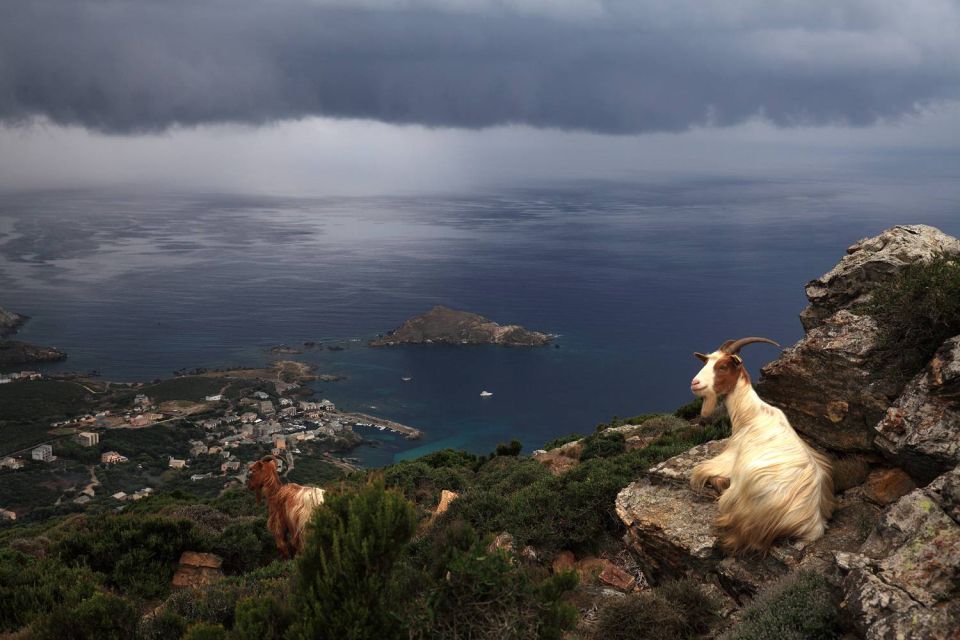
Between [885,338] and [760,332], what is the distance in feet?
453

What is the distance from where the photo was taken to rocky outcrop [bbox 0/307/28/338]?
136 meters

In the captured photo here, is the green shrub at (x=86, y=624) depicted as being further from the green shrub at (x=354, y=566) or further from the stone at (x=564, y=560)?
the stone at (x=564, y=560)

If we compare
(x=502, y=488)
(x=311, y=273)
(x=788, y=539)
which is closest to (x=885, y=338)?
(x=788, y=539)

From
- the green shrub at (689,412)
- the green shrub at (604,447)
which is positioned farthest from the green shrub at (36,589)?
the green shrub at (689,412)

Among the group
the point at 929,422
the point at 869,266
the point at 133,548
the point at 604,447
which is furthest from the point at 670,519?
the point at 604,447

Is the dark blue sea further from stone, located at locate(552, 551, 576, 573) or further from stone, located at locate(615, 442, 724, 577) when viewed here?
stone, located at locate(615, 442, 724, 577)

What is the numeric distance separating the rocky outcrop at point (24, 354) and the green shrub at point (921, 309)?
138 m

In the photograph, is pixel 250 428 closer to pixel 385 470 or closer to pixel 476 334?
pixel 476 334

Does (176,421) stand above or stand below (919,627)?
below

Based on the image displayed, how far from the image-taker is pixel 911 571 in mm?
4926

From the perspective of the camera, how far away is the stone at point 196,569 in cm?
1102

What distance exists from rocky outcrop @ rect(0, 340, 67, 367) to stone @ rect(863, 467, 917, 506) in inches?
5425

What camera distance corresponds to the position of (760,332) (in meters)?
135

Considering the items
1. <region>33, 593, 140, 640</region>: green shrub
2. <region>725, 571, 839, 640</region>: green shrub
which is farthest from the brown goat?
<region>725, 571, 839, 640</region>: green shrub
